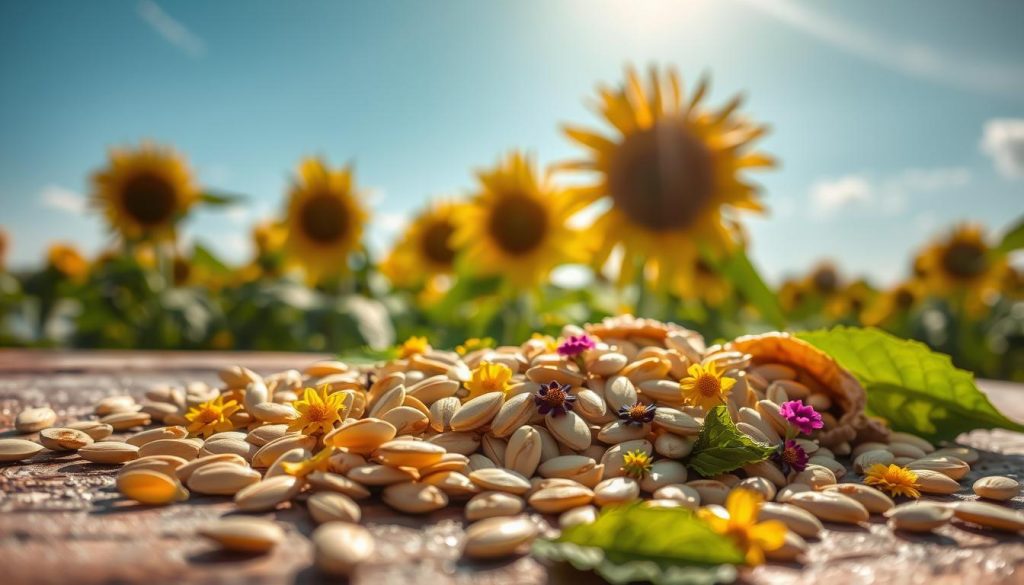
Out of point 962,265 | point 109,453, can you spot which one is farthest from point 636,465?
point 962,265

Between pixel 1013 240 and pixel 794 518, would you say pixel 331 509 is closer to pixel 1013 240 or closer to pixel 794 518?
pixel 794 518

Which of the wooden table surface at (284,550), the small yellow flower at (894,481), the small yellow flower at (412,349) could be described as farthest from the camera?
the small yellow flower at (412,349)

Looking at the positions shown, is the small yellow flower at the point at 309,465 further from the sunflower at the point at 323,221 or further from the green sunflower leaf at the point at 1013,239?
the sunflower at the point at 323,221

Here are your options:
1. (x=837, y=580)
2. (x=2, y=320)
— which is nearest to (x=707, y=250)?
(x=837, y=580)

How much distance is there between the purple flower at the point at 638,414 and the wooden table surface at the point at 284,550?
12.8 inches

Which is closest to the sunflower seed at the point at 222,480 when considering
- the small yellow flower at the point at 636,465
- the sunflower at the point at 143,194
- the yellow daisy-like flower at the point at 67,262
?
the small yellow flower at the point at 636,465

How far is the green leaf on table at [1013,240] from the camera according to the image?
1.63 m

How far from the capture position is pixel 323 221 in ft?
13.0

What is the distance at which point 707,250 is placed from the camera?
2.48m

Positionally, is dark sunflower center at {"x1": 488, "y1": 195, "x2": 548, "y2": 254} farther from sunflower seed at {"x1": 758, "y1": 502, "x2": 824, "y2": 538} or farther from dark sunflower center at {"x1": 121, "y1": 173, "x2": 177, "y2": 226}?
dark sunflower center at {"x1": 121, "y1": 173, "x2": 177, "y2": 226}

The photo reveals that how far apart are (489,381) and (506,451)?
0.53 feet

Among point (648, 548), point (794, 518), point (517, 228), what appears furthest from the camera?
point (517, 228)

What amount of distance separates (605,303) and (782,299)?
12.2 feet

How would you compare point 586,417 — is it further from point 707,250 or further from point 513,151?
point 513,151
